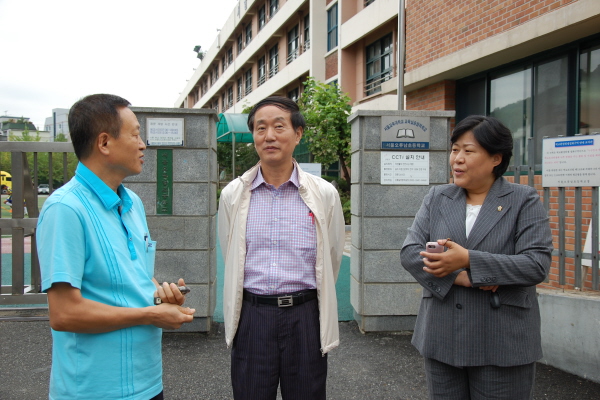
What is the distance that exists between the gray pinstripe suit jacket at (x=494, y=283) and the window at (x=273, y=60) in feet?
85.8

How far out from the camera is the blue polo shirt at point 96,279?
5.36 feet

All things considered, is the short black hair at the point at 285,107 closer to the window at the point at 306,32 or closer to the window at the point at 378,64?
the window at the point at 378,64

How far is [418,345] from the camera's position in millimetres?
2436

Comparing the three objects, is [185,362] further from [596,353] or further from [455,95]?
[455,95]

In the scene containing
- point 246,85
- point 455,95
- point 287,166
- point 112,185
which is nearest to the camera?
point 112,185

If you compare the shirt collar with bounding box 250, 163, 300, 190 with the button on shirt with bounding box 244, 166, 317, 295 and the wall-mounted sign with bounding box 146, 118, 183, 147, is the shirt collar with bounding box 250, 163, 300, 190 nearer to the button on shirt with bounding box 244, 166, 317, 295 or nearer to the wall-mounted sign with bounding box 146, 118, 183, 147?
the button on shirt with bounding box 244, 166, 317, 295

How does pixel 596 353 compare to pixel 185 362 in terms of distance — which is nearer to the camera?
pixel 596 353

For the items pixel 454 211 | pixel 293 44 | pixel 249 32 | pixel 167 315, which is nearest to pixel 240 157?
pixel 293 44

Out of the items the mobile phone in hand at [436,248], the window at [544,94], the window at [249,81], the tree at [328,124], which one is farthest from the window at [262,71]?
the mobile phone in hand at [436,248]

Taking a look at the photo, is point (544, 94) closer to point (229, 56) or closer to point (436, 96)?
point (436, 96)

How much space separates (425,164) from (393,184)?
15.2 inches

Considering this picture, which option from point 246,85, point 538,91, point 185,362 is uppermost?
point 246,85

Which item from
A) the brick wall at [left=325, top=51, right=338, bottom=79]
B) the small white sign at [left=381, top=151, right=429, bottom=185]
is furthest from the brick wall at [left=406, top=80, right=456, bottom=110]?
the brick wall at [left=325, top=51, right=338, bottom=79]

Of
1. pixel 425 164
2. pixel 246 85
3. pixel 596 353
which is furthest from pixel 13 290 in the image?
pixel 246 85
